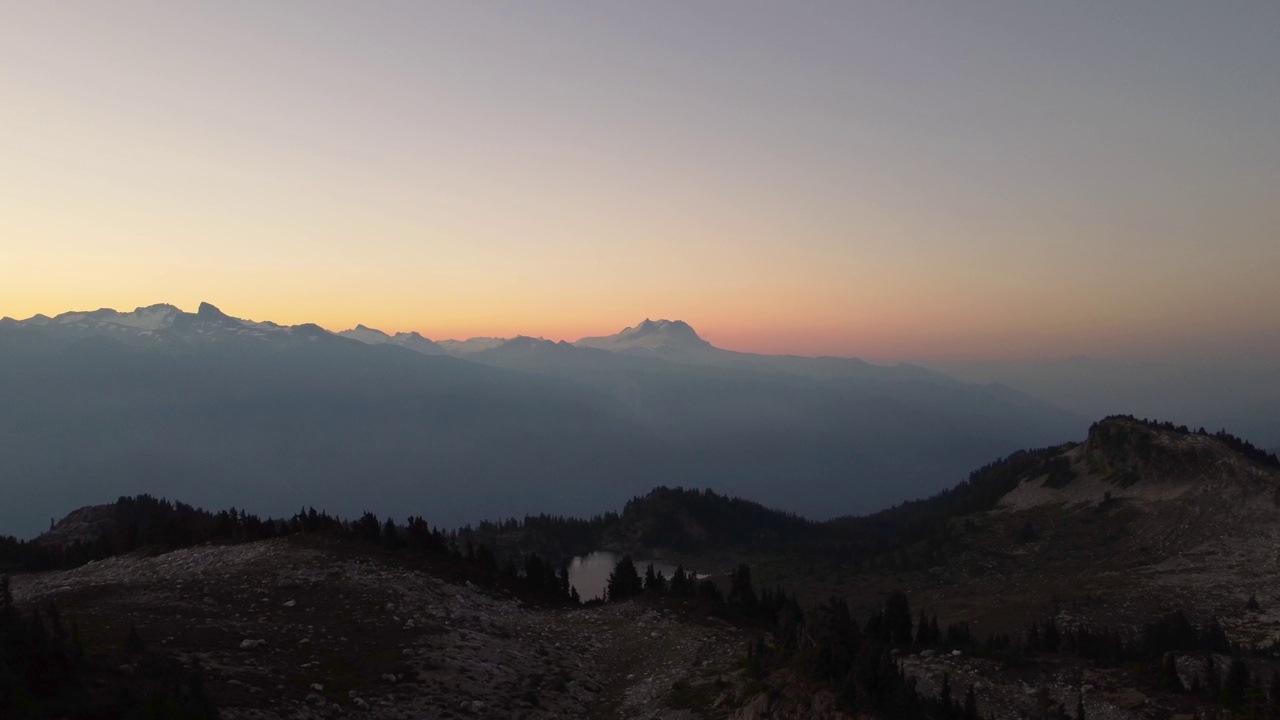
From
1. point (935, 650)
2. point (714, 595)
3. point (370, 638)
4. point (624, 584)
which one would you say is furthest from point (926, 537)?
point (370, 638)

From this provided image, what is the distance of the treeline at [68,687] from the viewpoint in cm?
1698

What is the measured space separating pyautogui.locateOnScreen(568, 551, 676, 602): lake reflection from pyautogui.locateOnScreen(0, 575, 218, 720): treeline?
4431 inches

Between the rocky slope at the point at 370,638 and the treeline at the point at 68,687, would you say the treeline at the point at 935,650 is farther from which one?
the treeline at the point at 68,687

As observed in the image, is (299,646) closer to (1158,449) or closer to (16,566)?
(16,566)

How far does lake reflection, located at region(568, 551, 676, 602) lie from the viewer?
13923 cm

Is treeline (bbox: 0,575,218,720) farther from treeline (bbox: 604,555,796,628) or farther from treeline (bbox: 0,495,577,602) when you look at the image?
treeline (bbox: 604,555,796,628)

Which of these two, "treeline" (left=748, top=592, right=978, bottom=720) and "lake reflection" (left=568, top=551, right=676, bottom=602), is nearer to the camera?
"treeline" (left=748, top=592, right=978, bottom=720)

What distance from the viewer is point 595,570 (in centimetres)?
16250

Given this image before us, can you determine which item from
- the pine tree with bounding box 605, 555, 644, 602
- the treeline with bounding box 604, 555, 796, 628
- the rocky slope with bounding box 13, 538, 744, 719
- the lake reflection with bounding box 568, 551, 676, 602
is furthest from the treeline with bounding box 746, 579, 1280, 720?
the lake reflection with bounding box 568, 551, 676, 602


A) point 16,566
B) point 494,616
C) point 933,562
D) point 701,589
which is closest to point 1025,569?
point 933,562

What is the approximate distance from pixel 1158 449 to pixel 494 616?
386ft

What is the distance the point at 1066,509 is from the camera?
119 metres

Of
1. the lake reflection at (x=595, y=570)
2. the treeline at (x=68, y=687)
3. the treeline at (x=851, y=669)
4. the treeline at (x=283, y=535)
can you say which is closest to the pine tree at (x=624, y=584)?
the treeline at (x=283, y=535)

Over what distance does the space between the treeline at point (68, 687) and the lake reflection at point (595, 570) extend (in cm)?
11256
